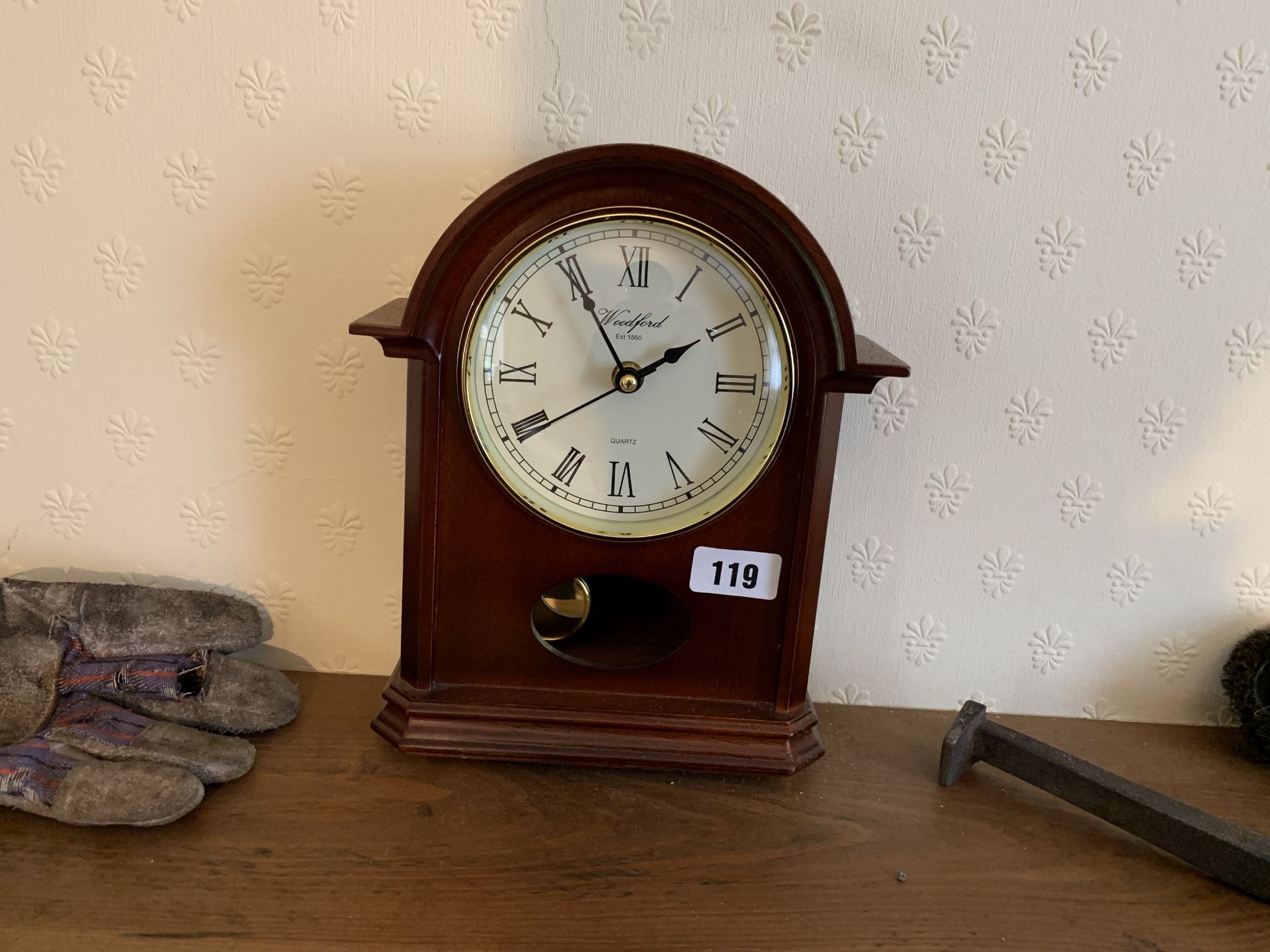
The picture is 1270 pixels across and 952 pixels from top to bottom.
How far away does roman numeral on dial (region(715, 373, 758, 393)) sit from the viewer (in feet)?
2.45

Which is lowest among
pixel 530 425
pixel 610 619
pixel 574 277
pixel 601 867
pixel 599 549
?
pixel 601 867

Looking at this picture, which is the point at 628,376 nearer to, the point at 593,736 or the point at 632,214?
the point at 632,214

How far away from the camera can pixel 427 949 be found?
623 millimetres

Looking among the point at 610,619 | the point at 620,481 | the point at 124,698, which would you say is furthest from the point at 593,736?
the point at 124,698

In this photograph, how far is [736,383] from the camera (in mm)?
749

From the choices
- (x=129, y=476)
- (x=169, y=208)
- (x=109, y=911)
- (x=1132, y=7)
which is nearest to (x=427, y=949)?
(x=109, y=911)

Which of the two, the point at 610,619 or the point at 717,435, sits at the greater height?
the point at 717,435

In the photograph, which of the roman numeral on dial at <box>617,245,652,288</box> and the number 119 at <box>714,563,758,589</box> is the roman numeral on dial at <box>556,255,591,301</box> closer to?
the roman numeral on dial at <box>617,245,652,288</box>

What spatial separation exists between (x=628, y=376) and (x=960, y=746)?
0.47m

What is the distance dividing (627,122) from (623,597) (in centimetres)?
46

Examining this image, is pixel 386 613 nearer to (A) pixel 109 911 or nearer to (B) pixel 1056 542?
(A) pixel 109 911

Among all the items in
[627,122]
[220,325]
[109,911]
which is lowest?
[109,911]

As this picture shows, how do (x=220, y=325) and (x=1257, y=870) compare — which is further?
(x=220, y=325)

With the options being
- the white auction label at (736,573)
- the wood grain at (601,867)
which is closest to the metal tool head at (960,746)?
the wood grain at (601,867)
